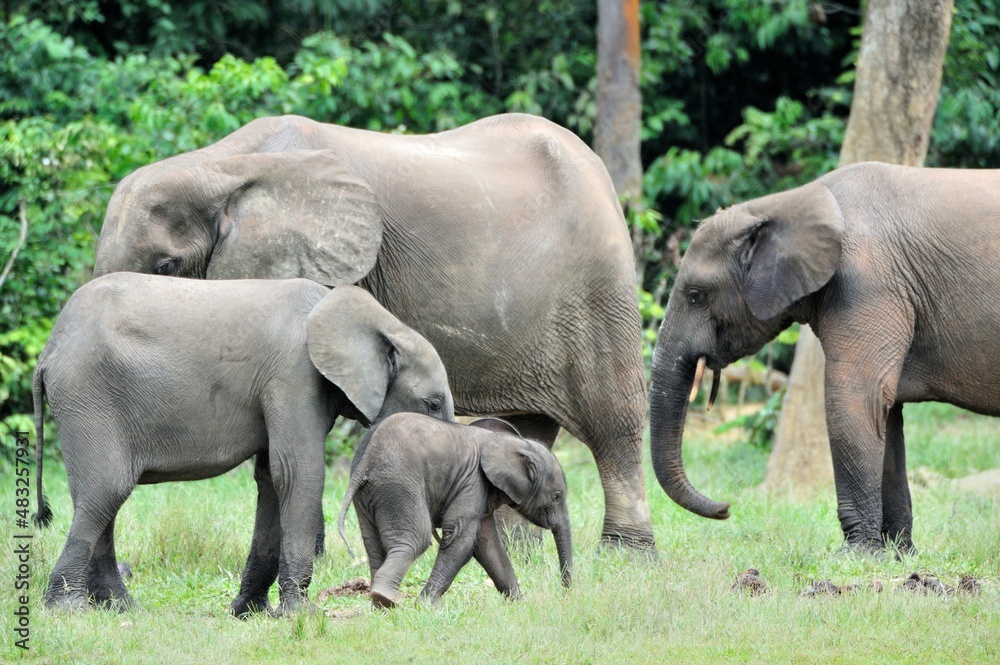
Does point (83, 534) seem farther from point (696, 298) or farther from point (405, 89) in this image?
point (405, 89)

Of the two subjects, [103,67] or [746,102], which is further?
[746,102]

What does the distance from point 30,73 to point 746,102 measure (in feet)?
27.8

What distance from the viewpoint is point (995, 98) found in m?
15.1

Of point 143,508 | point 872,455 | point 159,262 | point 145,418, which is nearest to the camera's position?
point 145,418

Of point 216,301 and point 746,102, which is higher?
point 216,301

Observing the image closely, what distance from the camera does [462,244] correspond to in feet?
25.7

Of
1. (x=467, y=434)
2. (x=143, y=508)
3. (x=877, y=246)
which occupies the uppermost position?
(x=877, y=246)

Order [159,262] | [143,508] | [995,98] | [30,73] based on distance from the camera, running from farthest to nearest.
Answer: [995,98]
[30,73]
[143,508]
[159,262]

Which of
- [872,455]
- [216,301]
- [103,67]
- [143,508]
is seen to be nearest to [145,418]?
[216,301]

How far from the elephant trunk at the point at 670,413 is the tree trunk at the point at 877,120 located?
3.16 m

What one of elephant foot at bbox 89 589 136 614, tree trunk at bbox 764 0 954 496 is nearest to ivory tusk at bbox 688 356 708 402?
tree trunk at bbox 764 0 954 496

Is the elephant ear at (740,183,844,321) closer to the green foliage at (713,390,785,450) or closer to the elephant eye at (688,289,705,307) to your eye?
the elephant eye at (688,289,705,307)

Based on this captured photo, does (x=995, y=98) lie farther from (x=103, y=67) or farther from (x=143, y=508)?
(x=143, y=508)

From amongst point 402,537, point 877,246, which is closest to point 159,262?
point 402,537
